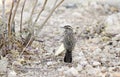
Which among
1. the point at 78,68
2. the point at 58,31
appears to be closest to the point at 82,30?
the point at 58,31

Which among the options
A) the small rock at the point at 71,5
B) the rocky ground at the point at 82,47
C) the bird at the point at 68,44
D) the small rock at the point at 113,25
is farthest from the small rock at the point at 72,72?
the small rock at the point at 71,5

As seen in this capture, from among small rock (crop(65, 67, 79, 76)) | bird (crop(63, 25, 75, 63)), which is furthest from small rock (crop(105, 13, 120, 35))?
small rock (crop(65, 67, 79, 76))

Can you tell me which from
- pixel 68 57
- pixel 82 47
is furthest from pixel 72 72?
pixel 82 47

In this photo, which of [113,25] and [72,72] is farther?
[113,25]

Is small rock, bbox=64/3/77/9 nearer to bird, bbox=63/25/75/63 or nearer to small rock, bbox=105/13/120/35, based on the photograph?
small rock, bbox=105/13/120/35

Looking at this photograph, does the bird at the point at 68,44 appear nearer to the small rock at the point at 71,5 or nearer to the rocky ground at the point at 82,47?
the rocky ground at the point at 82,47

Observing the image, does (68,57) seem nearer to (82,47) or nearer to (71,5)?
(82,47)

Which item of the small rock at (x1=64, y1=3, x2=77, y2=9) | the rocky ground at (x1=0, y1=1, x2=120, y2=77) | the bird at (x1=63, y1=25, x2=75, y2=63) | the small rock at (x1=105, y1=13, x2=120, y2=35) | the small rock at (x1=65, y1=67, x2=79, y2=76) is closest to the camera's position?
the small rock at (x1=65, y1=67, x2=79, y2=76)

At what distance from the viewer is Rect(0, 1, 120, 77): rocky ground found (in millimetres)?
3699

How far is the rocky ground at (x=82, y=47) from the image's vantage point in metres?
3.70

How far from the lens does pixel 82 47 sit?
182 inches

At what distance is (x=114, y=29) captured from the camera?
16.7 feet

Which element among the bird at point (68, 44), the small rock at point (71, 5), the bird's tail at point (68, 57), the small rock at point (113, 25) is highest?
the small rock at point (71, 5)

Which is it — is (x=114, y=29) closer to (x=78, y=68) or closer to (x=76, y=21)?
(x=76, y=21)
